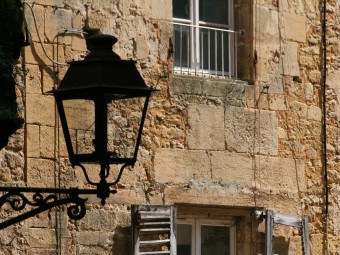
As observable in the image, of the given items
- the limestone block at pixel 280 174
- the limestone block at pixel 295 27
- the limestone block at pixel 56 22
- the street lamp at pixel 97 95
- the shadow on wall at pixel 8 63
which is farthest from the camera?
the limestone block at pixel 295 27

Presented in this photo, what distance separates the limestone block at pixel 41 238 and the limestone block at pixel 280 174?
88.7 inches

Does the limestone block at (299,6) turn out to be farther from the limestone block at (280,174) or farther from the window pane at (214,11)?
the limestone block at (280,174)

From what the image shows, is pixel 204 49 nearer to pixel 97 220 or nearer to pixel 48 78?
pixel 48 78

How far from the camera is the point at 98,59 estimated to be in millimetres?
7520

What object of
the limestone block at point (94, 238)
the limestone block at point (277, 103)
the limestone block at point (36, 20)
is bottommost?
the limestone block at point (94, 238)

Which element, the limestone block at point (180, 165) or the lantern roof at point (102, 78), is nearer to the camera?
the lantern roof at point (102, 78)

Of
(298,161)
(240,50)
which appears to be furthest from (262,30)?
(298,161)

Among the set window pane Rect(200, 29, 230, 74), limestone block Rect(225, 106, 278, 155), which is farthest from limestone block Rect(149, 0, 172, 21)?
Answer: limestone block Rect(225, 106, 278, 155)

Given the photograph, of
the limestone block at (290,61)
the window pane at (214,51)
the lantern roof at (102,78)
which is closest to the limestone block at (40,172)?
the window pane at (214,51)

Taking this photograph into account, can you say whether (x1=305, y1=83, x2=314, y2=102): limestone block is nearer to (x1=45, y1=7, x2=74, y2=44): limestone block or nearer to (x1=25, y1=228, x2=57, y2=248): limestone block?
(x1=45, y1=7, x2=74, y2=44): limestone block

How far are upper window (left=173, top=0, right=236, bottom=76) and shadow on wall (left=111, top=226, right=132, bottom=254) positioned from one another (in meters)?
1.65

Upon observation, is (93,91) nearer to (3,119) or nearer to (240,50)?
(3,119)

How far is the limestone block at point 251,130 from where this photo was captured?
12716 millimetres

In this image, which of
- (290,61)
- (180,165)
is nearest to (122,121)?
(180,165)
